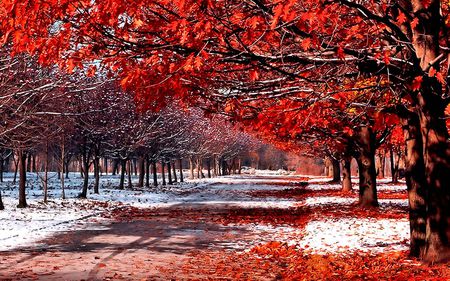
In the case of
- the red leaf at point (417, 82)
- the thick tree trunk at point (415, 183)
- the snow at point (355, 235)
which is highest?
the red leaf at point (417, 82)

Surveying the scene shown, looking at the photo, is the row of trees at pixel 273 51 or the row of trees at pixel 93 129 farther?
the row of trees at pixel 93 129

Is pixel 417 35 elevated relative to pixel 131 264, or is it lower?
elevated

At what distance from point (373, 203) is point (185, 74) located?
1668 cm

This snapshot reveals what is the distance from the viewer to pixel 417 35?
917 cm

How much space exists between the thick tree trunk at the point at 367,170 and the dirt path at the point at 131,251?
758 centimetres

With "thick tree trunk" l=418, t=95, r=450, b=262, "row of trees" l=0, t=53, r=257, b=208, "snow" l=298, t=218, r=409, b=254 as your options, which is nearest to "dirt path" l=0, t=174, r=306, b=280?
"snow" l=298, t=218, r=409, b=254

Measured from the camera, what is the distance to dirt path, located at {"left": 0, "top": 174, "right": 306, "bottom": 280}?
9.38 metres

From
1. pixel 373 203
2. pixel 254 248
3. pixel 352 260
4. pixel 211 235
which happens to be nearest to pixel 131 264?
pixel 254 248

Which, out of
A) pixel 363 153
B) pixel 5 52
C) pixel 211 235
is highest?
pixel 5 52

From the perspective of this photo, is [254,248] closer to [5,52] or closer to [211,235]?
[211,235]

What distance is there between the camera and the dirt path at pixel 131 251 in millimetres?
9383

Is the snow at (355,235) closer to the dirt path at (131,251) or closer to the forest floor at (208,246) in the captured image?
the forest floor at (208,246)

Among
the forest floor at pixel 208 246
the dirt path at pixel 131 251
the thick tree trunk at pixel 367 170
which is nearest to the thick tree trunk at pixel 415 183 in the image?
the forest floor at pixel 208 246

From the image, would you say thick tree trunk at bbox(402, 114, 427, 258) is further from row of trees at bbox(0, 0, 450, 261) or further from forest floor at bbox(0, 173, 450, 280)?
forest floor at bbox(0, 173, 450, 280)
